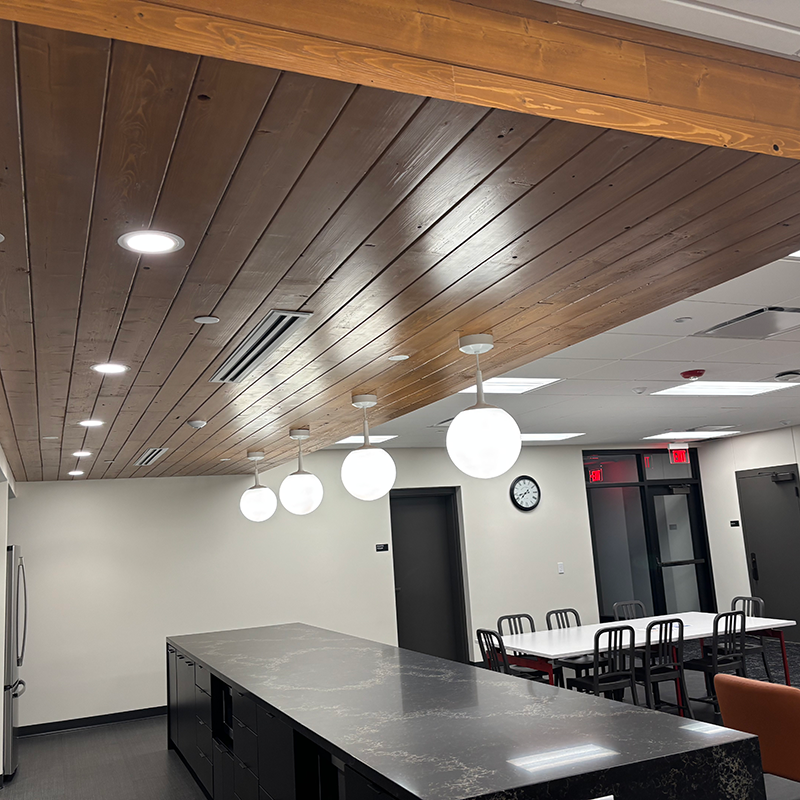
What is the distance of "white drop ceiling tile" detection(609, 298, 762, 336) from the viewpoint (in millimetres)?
3799

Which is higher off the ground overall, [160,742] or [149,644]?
[149,644]

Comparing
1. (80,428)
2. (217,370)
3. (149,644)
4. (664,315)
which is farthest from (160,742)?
(664,315)

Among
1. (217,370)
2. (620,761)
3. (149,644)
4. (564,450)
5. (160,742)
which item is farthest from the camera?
(564,450)

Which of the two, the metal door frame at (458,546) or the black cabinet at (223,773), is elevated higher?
the metal door frame at (458,546)

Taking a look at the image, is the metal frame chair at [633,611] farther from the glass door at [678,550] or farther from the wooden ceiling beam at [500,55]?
the wooden ceiling beam at [500,55]

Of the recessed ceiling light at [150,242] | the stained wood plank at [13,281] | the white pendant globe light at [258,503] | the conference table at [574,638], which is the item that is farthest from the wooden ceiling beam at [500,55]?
the conference table at [574,638]

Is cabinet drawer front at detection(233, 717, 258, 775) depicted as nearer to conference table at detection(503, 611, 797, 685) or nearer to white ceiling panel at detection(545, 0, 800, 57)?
conference table at detection(503, 611, 797, 685)

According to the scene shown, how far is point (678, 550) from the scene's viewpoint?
10188 millimetres

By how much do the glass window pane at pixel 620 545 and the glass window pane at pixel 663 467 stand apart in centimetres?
32

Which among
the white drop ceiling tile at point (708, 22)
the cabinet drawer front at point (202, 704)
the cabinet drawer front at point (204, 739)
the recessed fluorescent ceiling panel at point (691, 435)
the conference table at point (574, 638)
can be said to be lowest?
the cabinet drawer front at point (204, 739)

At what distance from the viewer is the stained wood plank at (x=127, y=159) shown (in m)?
1.13

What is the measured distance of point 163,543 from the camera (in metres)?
7.75

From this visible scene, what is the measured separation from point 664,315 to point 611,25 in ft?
8.51

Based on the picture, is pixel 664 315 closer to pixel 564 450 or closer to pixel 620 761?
pixel 620 761
